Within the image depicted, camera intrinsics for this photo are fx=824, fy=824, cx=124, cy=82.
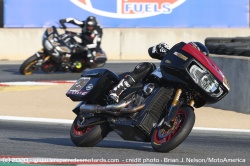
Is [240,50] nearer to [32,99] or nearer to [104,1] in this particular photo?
[32,99]

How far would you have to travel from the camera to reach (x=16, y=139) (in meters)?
10.3

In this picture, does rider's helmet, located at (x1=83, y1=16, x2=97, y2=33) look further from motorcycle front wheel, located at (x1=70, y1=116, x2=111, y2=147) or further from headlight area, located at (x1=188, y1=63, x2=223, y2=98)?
headlight area, located at (x1=188, y1=63, x2=223, y2=98)

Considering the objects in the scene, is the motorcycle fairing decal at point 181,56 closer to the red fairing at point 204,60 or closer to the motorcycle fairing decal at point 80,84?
the red fairing at point 204,60

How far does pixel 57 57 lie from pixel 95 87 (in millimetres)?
10539

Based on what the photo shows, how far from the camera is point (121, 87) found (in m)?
9.38

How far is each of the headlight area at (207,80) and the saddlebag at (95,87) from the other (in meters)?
1.21

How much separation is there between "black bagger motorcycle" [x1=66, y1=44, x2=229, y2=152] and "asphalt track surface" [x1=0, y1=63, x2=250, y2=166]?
0.20 meters

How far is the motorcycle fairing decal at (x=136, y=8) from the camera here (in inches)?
893

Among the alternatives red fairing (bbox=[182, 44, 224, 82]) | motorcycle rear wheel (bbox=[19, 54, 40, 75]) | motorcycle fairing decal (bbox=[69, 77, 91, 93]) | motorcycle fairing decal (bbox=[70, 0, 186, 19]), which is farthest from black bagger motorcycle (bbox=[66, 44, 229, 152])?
motorcycle fairing decal (bbox=[70, 0, 186, 19])

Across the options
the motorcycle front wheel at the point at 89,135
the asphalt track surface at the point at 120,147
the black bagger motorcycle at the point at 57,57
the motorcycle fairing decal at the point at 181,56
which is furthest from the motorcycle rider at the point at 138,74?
the black bagger motorcycle at the point at 57,57

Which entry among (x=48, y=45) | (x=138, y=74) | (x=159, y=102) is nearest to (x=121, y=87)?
(x=138, y=74)

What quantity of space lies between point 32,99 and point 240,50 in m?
4.00

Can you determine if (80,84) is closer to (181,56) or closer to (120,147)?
(120,147)

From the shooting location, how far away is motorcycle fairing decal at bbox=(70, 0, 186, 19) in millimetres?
22688
